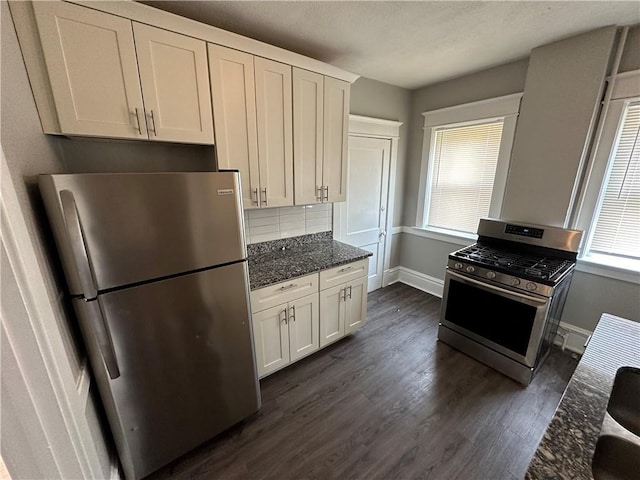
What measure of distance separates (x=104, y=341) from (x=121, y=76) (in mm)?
1316

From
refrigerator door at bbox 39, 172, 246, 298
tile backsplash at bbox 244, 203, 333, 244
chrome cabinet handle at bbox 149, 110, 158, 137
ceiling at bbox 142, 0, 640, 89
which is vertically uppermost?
ceiling at bbox 142, 0, 640, 89

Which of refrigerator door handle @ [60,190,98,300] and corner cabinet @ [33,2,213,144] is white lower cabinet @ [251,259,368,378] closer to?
refrigerator door handle @ [60,190,98,300]

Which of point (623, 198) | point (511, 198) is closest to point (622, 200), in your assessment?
point (623, 198)

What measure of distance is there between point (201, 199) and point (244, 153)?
2.20 ft

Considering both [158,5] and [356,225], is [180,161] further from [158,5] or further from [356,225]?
[356,225]

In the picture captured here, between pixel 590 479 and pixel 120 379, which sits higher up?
pixel 590 479

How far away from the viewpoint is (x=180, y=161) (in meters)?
1.90

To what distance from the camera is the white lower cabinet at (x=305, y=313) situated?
75.2 inches

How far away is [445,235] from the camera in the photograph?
326 cm

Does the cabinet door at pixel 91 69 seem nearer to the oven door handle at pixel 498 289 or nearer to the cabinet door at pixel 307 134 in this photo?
the cabinet door at pixel 307 134

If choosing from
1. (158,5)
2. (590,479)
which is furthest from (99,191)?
(590,479)

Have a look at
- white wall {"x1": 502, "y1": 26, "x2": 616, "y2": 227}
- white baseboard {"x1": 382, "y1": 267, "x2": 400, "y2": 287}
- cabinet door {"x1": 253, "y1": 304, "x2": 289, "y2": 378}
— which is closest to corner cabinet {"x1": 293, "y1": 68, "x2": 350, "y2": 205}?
cabinet door {"x1": 253, "y1": 304, "x2": 289, "y2": 378}

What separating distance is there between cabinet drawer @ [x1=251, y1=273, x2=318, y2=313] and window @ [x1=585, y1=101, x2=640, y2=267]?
248cm

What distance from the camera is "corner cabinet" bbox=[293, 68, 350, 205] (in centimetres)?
205
